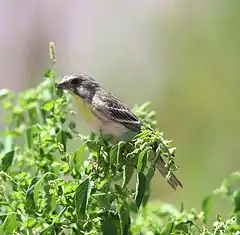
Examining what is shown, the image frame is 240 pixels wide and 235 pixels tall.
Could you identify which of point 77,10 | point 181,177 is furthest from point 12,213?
point 77,10

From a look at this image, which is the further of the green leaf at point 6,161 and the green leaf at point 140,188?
the green leaf at point 6,161

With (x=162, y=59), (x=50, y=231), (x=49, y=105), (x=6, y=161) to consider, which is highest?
(x=162, y=59)

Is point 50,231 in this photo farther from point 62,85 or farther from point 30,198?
point 62,85

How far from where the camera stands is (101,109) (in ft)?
3.92

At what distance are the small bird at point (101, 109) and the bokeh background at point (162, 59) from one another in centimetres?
143

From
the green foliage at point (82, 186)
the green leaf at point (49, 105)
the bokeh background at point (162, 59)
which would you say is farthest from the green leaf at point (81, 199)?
the bokeh background at point (162, 59)

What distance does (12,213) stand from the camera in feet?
2.94

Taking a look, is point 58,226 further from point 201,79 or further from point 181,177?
point 201,79

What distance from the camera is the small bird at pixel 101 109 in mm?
1091

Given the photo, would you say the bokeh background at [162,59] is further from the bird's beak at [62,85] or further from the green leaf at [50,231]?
the green leaf at [50,231]

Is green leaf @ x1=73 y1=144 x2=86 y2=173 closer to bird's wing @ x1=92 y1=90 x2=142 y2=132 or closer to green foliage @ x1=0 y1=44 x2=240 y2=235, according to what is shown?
green foliage @ x1=0 y1=44 x2=240 y2=235

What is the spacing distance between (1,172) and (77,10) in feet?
10.9

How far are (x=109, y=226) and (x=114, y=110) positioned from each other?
0.94 feet

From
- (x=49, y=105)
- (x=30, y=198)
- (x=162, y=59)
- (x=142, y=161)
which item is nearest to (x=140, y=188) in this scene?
(x=142, y=161)
